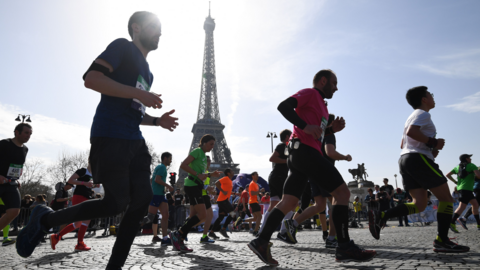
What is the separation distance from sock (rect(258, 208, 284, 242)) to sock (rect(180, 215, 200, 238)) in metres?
2.77

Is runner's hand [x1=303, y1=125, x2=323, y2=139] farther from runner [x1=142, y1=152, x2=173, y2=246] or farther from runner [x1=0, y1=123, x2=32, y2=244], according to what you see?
runner [x1=0, y1=123, x2=32, y2=244]

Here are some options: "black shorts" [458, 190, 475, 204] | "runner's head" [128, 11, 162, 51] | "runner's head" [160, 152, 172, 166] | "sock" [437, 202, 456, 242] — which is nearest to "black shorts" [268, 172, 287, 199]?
"runner's head" [160, 152, 172, 166]

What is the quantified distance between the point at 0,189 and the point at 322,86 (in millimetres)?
5271

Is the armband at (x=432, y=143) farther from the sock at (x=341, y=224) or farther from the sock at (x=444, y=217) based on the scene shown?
the sock at (x=341, y=224)

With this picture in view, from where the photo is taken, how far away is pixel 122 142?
2.55 metres

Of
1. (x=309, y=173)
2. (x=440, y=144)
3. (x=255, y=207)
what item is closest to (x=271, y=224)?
(x=309, y=173)

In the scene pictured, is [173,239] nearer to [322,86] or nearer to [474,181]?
[322,86]

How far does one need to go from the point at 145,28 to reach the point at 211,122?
221ft

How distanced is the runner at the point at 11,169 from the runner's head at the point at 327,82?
4969mm

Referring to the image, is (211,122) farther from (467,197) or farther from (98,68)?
(98,68)

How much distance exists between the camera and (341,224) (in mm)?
3379

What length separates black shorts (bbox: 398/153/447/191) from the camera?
4.11 meters

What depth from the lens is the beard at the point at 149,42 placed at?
2883mm

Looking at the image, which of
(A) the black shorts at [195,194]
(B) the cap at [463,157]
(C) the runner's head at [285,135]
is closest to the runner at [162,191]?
(A) the black shorts at [195,194]
